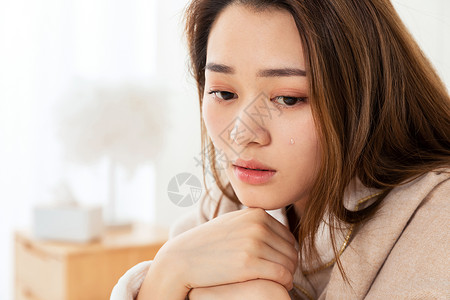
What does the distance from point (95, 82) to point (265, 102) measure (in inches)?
45.3

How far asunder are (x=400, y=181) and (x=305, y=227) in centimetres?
15


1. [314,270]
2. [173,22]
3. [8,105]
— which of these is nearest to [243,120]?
[314,270]

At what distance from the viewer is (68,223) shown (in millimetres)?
1611

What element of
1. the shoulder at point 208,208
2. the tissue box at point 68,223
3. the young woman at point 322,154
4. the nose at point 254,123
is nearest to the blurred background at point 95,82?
the tissue box at point 68,223

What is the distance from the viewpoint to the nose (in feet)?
2.18

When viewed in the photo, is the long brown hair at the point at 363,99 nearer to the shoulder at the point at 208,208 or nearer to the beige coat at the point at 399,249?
the beige coat at the point at 399,249

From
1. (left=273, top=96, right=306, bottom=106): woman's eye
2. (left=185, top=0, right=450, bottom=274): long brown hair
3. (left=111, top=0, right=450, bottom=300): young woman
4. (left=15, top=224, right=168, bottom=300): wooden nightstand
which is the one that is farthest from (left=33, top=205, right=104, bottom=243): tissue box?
(left=273, top=96, right=306, bottom=106): woman's eye

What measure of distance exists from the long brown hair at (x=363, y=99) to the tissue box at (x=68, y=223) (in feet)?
3.08

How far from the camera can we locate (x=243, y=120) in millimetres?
684

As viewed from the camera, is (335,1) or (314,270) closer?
(335,1)

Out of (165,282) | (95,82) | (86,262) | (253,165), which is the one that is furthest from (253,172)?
(95,82)

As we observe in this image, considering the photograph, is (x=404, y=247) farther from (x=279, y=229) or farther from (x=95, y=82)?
(x=95, y=82)

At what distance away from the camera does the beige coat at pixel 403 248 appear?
0.63 meters

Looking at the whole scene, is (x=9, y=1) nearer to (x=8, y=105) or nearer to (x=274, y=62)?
(x=8, y=105)
